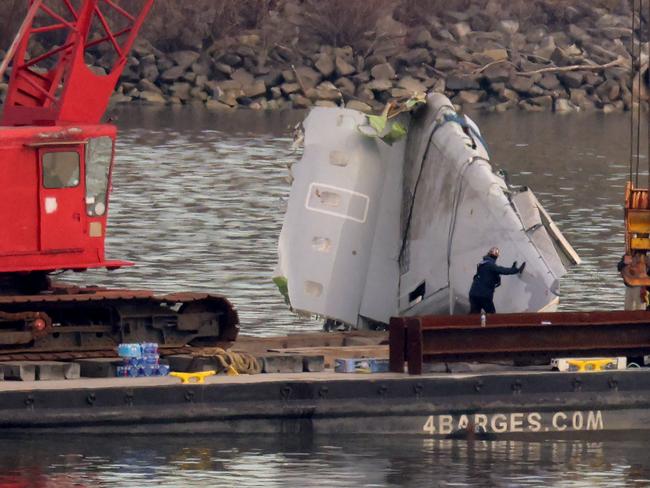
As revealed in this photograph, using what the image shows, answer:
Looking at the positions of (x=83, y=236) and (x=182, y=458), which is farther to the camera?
(x=83, y=236)

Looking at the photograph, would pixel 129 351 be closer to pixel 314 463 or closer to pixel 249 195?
pixel 314 463

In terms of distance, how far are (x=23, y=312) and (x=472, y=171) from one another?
7257 millimetres

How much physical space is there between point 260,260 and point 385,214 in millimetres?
11367

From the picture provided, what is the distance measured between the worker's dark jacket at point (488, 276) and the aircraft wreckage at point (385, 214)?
A: 1.81 meters

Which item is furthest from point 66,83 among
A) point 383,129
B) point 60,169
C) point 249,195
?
point 249,195

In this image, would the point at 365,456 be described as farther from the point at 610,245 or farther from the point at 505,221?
the point at 610,245

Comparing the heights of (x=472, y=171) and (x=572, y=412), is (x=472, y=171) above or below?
above

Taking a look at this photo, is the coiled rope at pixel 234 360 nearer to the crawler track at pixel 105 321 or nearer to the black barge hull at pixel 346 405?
the black barge hull at pixel 346 405

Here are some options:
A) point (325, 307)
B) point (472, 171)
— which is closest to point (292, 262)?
point (325, 307)

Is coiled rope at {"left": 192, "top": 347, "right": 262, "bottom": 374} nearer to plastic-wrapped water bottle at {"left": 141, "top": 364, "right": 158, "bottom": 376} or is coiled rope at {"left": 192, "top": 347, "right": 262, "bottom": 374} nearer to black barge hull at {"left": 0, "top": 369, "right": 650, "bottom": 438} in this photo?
black barge hull at {"left": 0, "top": 369, "right": 650, "bottom": 438}

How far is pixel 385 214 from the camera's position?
3152 centimetres

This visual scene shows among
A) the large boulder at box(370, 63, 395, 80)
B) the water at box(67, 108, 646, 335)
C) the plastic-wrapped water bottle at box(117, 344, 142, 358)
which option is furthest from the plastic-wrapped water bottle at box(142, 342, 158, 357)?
the large boulder at box(370, 63, 395, 80)

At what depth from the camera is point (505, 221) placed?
2908 cm

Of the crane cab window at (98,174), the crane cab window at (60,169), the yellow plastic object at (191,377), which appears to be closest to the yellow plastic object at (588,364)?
the yellow plastic object at (191,377)
